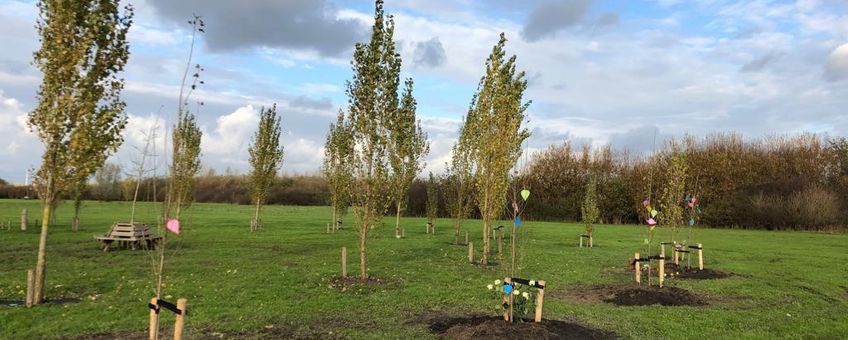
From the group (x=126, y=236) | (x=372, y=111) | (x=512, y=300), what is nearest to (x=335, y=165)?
(x=126, y=236)

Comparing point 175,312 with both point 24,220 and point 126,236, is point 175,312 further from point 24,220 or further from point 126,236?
point 24,220

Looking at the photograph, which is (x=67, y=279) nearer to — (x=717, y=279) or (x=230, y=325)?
(x=230, y=325)

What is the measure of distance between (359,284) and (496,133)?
5.82m

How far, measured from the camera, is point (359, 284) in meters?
10.9

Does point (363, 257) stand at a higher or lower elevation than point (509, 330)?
higher

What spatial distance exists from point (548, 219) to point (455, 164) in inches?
1094

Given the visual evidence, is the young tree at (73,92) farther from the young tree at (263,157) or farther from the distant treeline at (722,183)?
the distant treeline at (722,183)

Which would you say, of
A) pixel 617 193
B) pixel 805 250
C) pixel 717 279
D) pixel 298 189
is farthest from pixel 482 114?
pixel 298 189

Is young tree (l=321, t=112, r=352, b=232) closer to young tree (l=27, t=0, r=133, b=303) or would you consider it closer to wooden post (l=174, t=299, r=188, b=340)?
young tree (l=27, t=0, r=133, b=303)

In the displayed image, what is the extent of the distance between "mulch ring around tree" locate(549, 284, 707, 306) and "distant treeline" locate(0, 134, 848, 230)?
878 inches

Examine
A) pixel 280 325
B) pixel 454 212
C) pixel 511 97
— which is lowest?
pixel 280 325

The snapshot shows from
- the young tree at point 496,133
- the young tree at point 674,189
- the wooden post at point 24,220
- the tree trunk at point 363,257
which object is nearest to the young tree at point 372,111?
the tree trunk at point 363,257

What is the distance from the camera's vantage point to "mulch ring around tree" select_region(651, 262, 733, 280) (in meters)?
13.1

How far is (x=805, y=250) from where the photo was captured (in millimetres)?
21188
